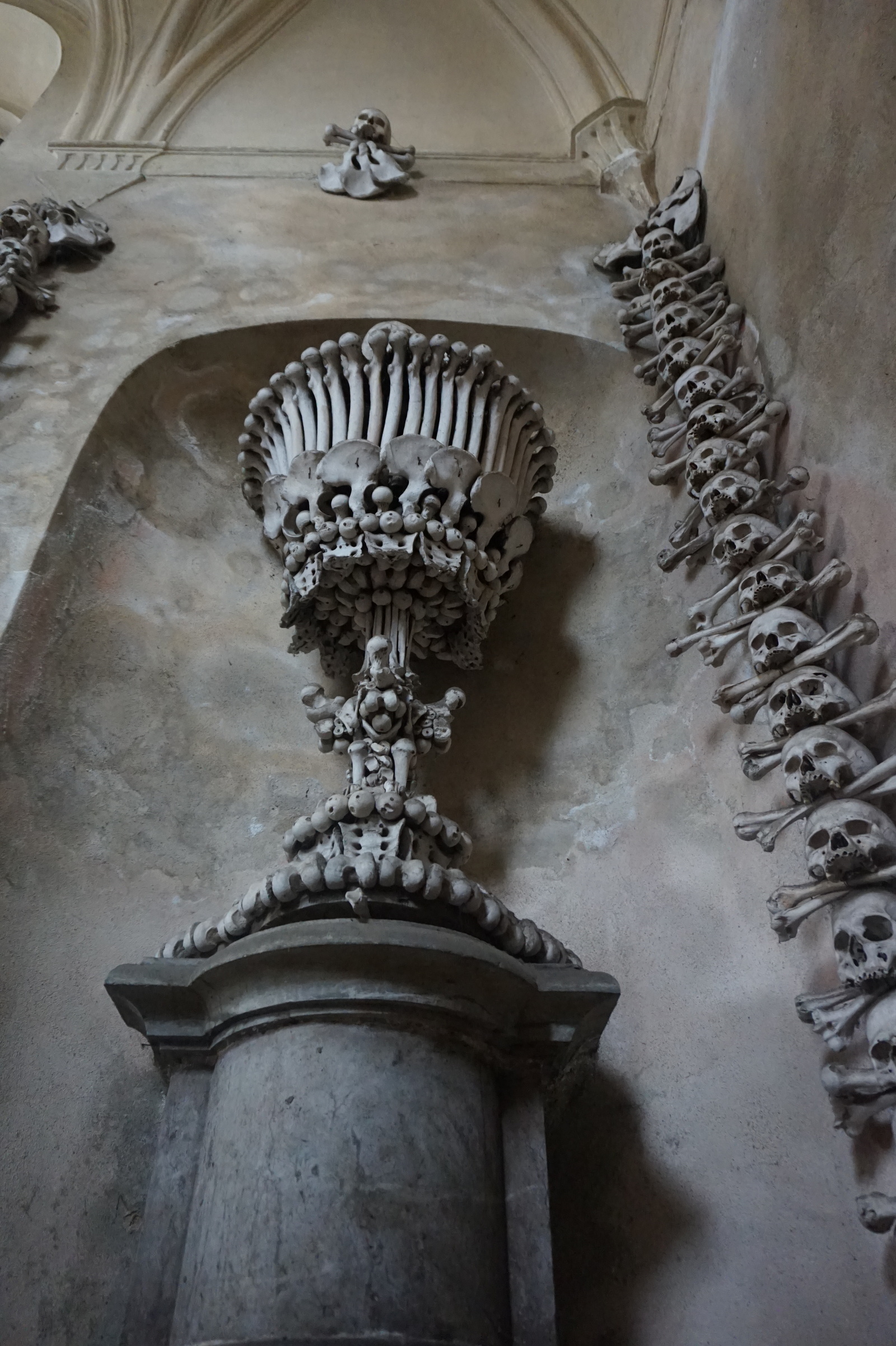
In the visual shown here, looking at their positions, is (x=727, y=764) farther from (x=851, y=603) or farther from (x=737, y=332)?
(x=737, y=332)

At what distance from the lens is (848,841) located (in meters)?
1.48

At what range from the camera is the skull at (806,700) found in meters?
1.64

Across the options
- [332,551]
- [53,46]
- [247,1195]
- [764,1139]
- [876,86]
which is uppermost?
[53,46]

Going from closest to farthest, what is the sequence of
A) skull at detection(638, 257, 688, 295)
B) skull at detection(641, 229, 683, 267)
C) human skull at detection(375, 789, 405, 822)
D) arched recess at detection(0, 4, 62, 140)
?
human skull at detection(375, 789, 405, 822)
skull at detection(638, 257, 688, 295)
skull at detection(641, 229, 683, 267)
arched recess at detection(0, 4, 62, 140)

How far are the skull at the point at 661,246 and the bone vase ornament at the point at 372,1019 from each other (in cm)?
96

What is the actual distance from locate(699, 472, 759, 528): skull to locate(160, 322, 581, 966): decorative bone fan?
490 millimetres

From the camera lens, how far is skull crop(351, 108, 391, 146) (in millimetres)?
3729

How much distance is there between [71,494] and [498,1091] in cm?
180

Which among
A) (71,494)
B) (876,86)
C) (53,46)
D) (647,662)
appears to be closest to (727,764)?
(647,662)

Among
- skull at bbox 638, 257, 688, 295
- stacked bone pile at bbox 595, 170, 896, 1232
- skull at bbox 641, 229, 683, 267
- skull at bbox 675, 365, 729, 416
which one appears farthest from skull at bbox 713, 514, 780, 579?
skull at bbox 641, 229, 683, 267

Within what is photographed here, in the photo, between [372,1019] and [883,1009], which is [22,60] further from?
[883,1009]

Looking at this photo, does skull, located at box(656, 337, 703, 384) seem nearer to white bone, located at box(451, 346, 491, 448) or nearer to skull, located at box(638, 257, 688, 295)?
skull, located at box(638, 257, 688, 295)

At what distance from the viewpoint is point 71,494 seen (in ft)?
8.34

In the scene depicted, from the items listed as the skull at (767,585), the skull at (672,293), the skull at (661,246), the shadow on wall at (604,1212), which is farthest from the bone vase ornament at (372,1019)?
the skull at (661,246)
